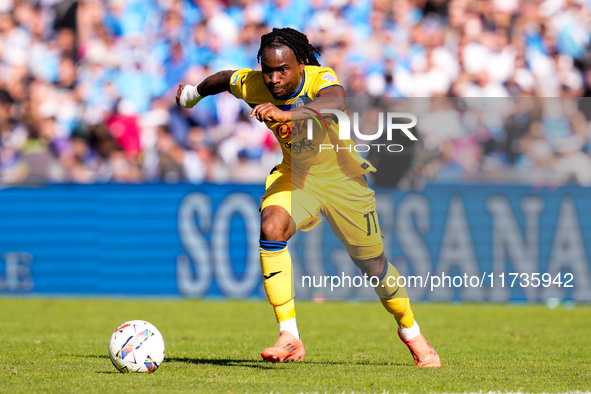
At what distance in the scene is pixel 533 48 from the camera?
551 inches

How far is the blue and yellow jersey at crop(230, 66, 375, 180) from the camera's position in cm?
596

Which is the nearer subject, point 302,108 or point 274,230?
point 302,108

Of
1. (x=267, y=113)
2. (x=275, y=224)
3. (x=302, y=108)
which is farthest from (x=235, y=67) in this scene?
(x=267, y=113)

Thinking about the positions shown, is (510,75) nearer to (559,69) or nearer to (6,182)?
(559,69)

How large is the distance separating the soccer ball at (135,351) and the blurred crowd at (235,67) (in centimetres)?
716

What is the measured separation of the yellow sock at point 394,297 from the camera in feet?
19.9

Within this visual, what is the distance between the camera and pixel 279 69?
574 centimetres

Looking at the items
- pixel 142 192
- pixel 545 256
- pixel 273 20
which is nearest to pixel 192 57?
pixel 273 20

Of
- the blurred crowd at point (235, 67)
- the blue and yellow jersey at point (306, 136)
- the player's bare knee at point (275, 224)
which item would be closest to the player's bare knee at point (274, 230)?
the player's bare knee at point (275, 224)

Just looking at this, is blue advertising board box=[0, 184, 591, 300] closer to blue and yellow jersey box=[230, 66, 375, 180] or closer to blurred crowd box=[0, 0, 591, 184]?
blurred crowd box=[0, 0, 591, 184]

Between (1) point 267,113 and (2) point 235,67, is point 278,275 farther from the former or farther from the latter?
(2) point 235,67

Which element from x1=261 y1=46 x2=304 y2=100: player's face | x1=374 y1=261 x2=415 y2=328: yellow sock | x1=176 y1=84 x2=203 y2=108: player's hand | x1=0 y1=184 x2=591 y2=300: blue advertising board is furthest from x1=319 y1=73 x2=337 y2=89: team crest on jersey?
x1=0 y1=184 x2=591 y2=300: blue advertising board

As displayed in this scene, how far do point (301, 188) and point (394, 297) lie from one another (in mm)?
1088

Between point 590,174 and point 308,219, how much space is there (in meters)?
7.37
